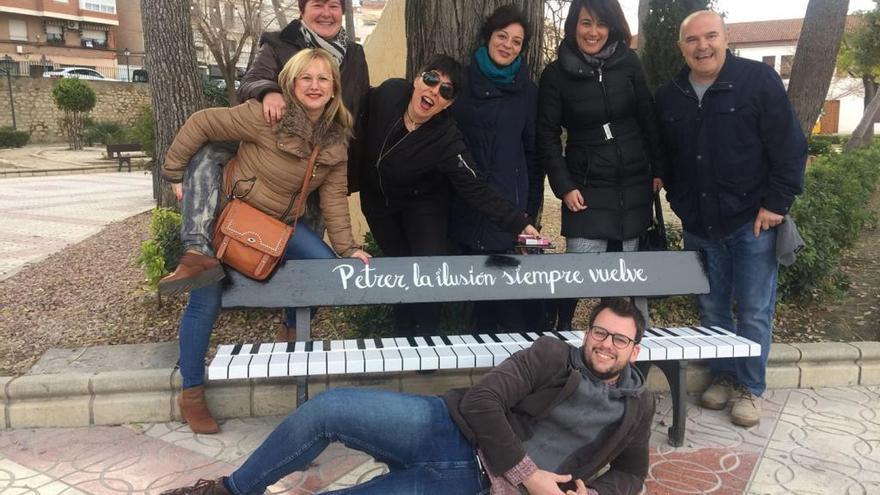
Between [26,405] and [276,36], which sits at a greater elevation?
[276,36]

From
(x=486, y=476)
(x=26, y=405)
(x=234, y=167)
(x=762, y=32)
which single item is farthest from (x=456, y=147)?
(x=762, y=32)

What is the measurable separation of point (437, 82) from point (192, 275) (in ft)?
4.40

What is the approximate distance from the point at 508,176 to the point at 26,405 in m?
2.60

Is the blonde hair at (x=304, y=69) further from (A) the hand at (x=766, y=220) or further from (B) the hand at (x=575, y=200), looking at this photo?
(A) the hand at (x=766, y=220)

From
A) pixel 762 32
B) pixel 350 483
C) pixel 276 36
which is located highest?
pixel 762 32

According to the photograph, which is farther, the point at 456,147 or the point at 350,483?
the point at 456,147

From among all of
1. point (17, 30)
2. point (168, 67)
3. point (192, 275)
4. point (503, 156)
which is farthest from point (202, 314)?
point (17, 30)

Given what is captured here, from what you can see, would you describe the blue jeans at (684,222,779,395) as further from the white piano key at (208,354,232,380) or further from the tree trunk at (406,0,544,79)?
the white piano key at (208,354,232,380)

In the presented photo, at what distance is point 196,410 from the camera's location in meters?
3.24

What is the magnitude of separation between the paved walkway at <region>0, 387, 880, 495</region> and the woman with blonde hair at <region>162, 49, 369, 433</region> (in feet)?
1.22

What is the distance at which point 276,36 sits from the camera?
3.25 meters

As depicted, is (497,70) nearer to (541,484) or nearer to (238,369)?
(238,369)

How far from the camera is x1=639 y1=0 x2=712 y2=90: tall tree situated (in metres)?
9.20

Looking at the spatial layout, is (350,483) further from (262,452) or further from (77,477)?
(77,477)
